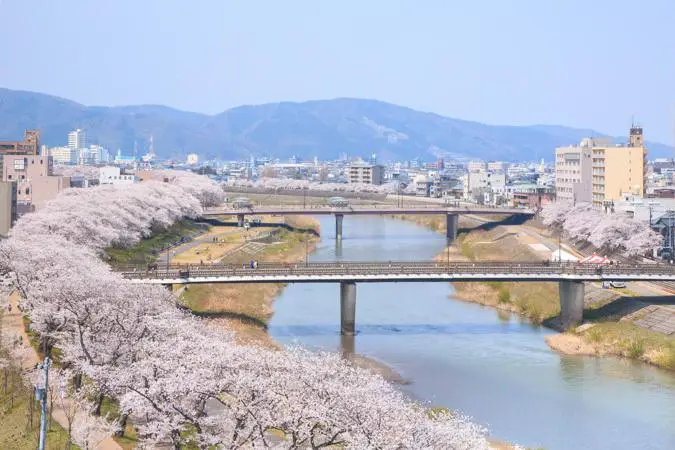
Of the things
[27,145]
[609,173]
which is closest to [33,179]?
[27,145]

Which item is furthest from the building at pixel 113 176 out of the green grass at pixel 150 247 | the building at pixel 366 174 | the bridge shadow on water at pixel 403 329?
the bridge shadow on water at pixel 403 329

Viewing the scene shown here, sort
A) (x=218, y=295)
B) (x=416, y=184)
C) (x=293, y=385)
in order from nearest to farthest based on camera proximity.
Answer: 1. (x=293, y=385)
2. (x=218, y=295)
3. (x=416, y=184)

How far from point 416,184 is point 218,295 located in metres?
94.3

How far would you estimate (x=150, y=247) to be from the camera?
48500 mm

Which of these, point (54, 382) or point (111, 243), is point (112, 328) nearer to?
point (54, 382)

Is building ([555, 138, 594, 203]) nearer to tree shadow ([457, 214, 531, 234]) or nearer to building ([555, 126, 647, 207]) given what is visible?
building ([555, 126, 647, 207])

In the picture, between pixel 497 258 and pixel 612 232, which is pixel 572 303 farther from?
pixel 497 258

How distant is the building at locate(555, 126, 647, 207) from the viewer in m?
61.0

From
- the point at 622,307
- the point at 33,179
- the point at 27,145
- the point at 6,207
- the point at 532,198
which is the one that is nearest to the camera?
the point at 622,307

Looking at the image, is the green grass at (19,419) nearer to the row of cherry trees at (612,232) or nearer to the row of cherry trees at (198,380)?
the row of cherry trees at (198,380)

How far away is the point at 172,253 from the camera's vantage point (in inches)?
1853

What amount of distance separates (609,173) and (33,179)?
36737mm

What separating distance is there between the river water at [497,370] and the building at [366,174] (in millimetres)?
93865

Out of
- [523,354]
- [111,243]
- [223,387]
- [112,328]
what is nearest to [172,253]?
[111,243]
